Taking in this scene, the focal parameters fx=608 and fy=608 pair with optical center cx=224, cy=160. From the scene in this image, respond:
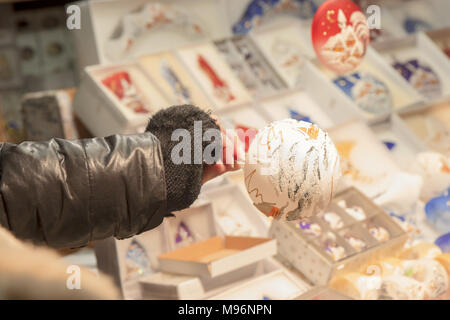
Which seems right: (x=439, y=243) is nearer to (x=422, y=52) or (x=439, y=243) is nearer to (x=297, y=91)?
(x=297, y=91)

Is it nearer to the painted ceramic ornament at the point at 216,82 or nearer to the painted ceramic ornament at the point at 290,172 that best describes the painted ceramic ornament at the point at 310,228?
the painted ceramic ornament at the point at 216,82

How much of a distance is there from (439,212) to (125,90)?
124 centimetres

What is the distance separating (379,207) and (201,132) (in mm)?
1361

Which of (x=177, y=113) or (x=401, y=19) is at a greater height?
(x=177, y=113)

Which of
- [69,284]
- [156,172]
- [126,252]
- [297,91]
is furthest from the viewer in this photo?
[297,91]

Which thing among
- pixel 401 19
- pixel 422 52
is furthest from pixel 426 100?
pixel 401 19

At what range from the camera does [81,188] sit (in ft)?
2.68

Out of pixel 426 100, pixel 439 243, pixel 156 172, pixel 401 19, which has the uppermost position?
pixel 156 172

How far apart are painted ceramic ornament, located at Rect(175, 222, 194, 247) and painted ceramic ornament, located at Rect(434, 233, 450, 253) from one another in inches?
32.2

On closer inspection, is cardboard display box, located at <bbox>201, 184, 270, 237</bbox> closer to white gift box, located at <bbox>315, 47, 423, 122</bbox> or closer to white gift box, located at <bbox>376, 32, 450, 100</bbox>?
white gift box, located at <bbox>315, 47, 423, 122</bbox>

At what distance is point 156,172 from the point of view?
86 centimetres

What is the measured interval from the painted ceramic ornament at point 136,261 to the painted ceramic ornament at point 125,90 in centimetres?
58

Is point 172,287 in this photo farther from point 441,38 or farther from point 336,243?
point 441,38

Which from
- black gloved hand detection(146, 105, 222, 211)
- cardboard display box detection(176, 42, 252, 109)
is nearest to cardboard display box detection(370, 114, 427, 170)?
cardboard display box detection(176, 42, 252, 109)
